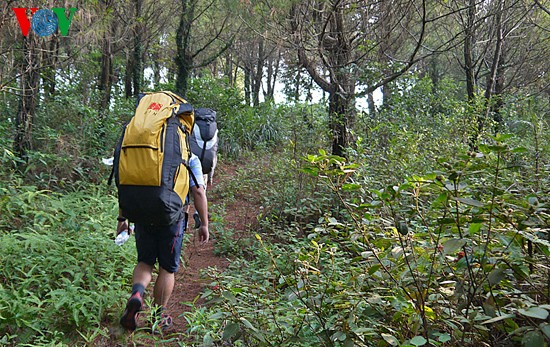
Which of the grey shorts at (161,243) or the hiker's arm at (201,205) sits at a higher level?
the hiker's arm at (201,205)

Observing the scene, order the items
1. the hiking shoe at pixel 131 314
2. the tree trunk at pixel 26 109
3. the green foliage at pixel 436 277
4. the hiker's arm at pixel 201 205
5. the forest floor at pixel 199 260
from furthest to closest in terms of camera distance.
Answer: the tree trunk at pixel 26 109
the forest floor at pixel 199 260
the hiker's arm at pixel 201 205
the hiking shoe at pixel 131 314
the green foliage at pixel 436 277

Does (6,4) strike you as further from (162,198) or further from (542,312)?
(542,312)

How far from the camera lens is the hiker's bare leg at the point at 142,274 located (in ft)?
10.7

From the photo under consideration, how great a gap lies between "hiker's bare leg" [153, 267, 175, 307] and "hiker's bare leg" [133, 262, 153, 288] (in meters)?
0.10

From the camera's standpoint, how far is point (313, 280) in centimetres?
237

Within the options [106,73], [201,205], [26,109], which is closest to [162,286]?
[201,205]

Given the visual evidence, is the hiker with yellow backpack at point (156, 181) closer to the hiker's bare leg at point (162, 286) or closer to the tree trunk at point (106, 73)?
the hiker's bare leg at point (162, 286)

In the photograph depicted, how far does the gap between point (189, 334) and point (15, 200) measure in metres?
3.34

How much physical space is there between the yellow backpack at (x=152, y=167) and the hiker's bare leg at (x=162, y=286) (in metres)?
0.55

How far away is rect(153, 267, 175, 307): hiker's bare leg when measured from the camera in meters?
3.40

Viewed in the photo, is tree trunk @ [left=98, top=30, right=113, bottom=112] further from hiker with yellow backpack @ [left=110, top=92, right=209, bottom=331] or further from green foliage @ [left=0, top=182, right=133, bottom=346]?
hiker with yellow backpack @ [left=110, top=92, right=209, bottom=331]

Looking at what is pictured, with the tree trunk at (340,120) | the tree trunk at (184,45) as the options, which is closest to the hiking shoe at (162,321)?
the tree trunk at (340,120)

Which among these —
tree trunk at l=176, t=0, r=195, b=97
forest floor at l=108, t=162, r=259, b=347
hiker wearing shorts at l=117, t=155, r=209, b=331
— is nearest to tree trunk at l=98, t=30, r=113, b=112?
tree trunk at l=176, t=0, r=195, b=97

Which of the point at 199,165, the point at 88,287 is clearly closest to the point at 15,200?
the point at 88,287
